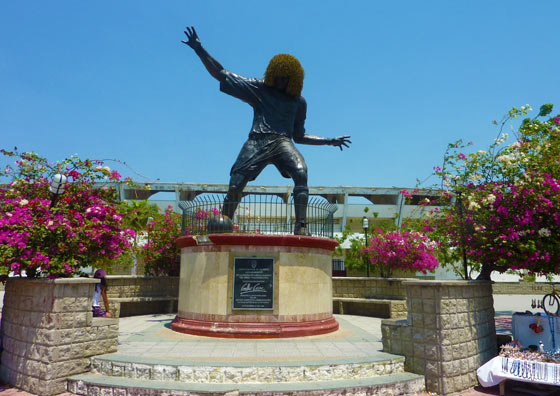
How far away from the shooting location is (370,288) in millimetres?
14430

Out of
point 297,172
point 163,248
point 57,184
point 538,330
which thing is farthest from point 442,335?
point 163,248

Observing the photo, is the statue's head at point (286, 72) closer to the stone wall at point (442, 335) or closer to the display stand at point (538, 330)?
the stone wall at point (442, 335)

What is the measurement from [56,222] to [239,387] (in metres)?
4.16

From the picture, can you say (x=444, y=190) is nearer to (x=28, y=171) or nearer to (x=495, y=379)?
(x=495, y=379)

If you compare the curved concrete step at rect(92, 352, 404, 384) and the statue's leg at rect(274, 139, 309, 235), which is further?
the statue's leg at rect(274, 139, 309, 235)

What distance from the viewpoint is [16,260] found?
6.48 meters

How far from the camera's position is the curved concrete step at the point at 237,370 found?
19.1 ft

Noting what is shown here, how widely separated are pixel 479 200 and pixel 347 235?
30034mm

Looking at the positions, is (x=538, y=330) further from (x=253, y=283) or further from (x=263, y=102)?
(x=263, y=102)

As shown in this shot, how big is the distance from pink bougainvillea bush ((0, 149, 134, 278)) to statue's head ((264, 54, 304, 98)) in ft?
16.3

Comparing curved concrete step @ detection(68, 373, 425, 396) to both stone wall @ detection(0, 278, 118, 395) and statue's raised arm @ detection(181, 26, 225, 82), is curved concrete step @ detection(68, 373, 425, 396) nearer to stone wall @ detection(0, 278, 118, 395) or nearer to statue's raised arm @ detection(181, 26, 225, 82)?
stone wall @ detection(0, 278, 118, 395)

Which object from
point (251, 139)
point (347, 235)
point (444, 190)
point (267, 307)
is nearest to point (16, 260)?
point (267, 307)
